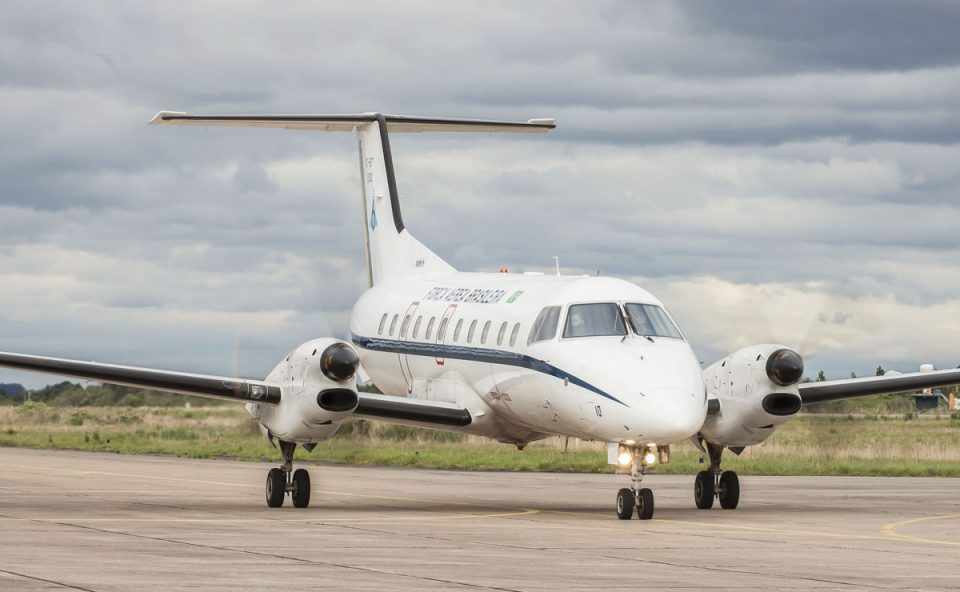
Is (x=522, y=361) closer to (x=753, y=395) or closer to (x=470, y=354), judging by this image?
(x=470, y=354)

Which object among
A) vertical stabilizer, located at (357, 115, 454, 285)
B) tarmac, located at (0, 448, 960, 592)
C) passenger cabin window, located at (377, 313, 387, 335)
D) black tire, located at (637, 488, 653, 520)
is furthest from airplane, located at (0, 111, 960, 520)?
vertical stabilizer, located at (357, 115, 454, 285)

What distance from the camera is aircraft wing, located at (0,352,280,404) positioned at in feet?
72.1

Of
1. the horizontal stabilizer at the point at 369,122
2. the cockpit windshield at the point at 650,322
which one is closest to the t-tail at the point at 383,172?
the horizontal stabilizer at the point at 369,122

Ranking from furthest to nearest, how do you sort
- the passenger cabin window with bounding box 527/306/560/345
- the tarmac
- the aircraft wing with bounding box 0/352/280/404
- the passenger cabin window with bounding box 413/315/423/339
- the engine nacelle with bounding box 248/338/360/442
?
the passenger cabin window with bounding box 413/315/423/339 < the aircraft wing with bounding box 0/352/280/404 < the engine nacelle with bounding box 248/338/360/442 < the passenger cabin window with bounding box 527/306/560/345 < the tarmac

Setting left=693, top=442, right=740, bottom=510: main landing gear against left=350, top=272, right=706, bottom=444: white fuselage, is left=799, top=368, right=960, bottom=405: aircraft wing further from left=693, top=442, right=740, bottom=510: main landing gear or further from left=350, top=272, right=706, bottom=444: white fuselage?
left=350, top=272, right=706, bottom=444: white fuselage

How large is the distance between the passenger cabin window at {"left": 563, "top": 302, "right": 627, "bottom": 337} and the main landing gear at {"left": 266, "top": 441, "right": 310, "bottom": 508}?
14.7ft

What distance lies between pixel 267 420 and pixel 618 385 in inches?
229

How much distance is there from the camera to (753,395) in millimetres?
22609

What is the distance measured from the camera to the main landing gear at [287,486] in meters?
22.4

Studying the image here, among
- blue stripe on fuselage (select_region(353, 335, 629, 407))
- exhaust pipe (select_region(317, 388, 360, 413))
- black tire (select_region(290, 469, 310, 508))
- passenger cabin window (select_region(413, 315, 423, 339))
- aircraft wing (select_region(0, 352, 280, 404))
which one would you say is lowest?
black tire (select_region(290, 469, 310, 508))

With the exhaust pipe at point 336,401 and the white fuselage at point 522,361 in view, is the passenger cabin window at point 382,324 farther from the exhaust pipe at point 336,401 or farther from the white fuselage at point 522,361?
the exhaust pipe at point 336,401

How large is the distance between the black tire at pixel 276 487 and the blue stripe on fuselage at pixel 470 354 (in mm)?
3428

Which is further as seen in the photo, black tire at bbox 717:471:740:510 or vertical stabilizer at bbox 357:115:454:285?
vertical stabilizer at bbox 357:115:454:285

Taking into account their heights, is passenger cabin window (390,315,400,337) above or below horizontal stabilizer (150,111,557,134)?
below
